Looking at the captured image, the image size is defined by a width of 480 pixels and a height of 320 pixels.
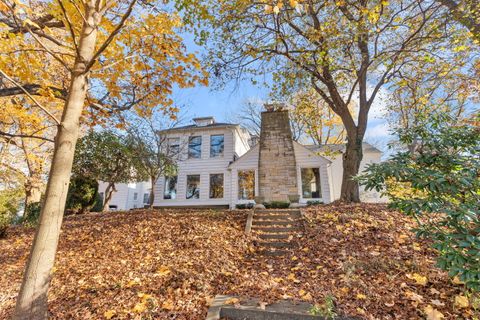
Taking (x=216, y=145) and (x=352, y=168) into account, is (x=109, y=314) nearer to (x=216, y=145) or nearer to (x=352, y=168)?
(x=352, y=168)

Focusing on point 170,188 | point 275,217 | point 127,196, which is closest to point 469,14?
point 275,217

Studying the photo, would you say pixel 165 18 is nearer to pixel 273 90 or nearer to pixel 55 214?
pixel 55 214

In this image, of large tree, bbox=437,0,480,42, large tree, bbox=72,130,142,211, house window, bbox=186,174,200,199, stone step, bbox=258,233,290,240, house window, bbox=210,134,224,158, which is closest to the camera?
stone step, bbox=258,233,290,240

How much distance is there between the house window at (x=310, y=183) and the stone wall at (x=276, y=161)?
3363 mm

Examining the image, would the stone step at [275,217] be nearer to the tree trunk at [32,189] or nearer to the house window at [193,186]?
the house window at [193,186]

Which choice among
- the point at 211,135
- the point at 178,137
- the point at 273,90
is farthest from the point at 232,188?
the point at 273,90

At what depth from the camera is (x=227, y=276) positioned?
3613 mm

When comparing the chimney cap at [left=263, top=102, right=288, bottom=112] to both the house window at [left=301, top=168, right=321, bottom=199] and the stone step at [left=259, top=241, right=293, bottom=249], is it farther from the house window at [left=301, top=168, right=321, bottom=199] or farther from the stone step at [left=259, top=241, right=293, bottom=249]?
the stone step at [left=259, top=241, right=293, bottom=249]

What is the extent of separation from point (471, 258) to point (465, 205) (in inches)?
17.3

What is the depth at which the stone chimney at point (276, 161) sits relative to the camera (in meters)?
10.3

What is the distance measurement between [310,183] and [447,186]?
11.5m

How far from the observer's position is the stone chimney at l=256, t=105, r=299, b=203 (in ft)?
33.9

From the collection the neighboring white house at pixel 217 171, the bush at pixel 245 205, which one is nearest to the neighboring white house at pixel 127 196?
the neighboring white house at pixel 217 171

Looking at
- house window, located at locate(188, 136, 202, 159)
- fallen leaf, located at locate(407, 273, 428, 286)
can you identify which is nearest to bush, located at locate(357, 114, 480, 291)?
fallen leaf, located at locate(407, 273, 428, 286)
